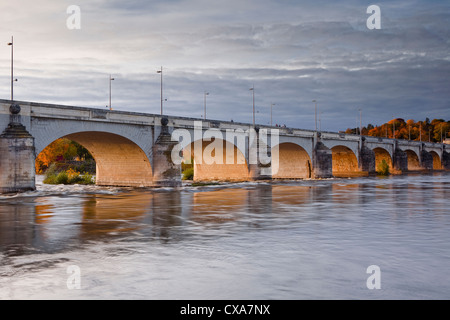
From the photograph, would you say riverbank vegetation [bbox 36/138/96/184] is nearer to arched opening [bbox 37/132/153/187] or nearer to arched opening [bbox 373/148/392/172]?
arched opening [bbox 37/132/153/187]

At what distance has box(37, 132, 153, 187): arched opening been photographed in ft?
135

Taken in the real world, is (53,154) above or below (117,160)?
above

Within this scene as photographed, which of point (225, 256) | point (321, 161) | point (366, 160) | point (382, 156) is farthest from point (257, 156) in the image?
point (382, 156)

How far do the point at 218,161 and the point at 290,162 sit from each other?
14156 millimetres

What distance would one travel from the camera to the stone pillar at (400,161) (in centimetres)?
8656

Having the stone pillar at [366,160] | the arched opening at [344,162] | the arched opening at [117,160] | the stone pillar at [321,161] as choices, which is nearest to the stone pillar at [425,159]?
the arched opening at [344,162]

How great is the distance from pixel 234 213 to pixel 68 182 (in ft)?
99.6

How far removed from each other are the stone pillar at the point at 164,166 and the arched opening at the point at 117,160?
0.69 m

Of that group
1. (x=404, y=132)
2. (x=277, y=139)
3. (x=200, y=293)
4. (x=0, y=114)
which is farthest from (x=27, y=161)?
(x=404, y=132)

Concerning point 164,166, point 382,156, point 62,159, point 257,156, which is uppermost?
point 382,156

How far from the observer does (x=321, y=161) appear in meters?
65.2

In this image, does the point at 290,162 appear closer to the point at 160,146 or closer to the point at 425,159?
the point at 160,146

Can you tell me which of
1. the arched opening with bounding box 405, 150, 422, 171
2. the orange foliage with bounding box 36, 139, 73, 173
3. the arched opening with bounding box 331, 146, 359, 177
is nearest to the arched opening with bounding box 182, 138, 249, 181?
the arched opening with bounding box 331, 146, 359, 177
